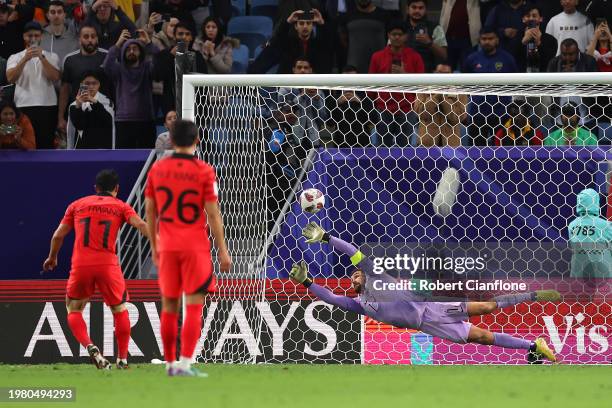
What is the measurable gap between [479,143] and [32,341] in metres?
5.43

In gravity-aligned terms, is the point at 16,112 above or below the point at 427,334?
above

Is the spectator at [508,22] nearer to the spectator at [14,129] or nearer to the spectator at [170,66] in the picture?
the spectator at [170,66]

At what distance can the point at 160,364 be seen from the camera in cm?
1261

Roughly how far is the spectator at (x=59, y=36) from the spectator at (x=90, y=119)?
103 centimetres

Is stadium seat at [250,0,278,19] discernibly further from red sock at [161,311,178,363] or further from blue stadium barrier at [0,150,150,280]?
red sock at [161,311,178,363]

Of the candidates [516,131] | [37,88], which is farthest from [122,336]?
[37,88]

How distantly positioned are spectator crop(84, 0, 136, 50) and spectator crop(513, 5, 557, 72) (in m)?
5.05

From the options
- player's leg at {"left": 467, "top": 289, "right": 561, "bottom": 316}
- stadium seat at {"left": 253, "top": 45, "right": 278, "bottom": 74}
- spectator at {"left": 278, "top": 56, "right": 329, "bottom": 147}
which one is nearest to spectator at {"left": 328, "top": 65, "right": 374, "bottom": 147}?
spectator at {"left": 278, "top": 56, "right": 329, "bottom": 147}

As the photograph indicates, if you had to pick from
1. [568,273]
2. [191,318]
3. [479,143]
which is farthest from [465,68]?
[191,318]

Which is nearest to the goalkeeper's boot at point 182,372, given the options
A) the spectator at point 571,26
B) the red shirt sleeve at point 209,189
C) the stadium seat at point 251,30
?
the red shirt sleeve at point 209,189

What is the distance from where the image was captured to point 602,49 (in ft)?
52.4

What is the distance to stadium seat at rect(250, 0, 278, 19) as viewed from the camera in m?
18.7

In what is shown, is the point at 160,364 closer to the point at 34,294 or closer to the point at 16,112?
the point at 34,294

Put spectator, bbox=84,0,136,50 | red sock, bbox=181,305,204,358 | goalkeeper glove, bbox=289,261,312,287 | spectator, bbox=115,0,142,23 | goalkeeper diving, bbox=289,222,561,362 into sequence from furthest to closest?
spectator, bbox=115,0,142,23
spectator, bbox=84,0,136,50
goalkeeper glove, bbox=289,261,312,287
goalkeeper diving, bbox=289,222,561,362
red sock, bbox=181,305,204,358
